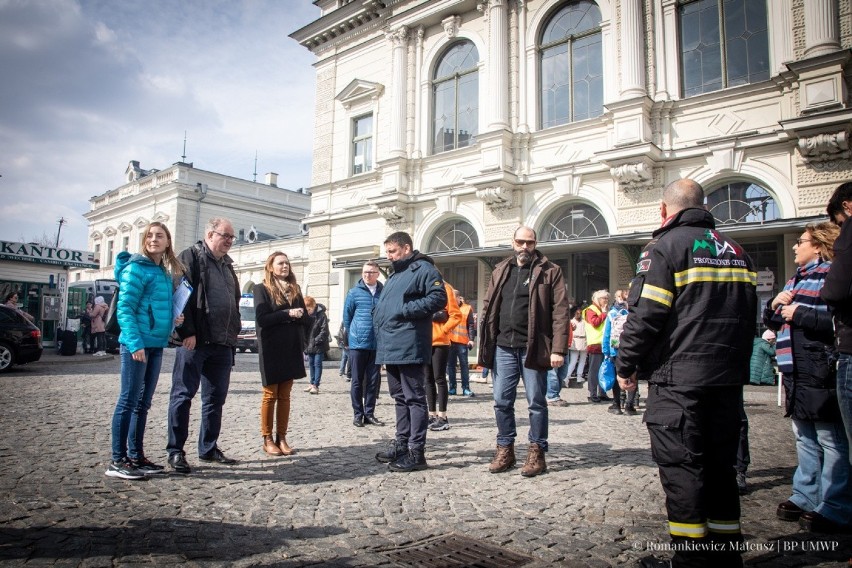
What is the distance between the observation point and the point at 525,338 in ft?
15.9

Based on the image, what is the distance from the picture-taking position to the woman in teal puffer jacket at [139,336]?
170 inches

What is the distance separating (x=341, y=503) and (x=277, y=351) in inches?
76.4

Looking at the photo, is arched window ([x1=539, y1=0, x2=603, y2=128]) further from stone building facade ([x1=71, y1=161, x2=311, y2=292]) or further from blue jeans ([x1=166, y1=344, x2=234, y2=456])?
stone building facade ([x1=71, y1=161, x2=311, y2=292])

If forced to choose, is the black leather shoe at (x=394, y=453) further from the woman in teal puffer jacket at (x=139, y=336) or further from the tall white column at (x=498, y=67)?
the tall white column at (x=498, y=67)

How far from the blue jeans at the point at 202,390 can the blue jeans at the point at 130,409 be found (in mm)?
237

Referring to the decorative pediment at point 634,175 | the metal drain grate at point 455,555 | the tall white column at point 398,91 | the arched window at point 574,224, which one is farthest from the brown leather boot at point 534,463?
the tall white column at point 398,91

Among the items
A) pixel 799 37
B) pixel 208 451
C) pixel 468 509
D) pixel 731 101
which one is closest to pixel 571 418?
pixel 468 509

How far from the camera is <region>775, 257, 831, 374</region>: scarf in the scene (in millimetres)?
3590

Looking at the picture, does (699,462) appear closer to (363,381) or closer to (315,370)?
(363,381)

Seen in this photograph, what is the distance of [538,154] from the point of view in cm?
1581

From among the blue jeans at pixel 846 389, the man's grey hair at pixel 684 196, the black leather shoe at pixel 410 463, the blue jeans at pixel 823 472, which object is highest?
the man's grey hair at pixel 684 196

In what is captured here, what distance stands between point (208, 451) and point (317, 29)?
2033cm

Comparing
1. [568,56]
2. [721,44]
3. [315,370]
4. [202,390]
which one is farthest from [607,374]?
[568,56]

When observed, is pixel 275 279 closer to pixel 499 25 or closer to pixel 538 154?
pixel 538 154
